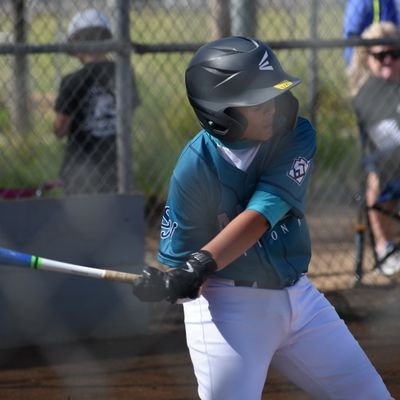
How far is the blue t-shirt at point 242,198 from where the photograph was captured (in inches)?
104

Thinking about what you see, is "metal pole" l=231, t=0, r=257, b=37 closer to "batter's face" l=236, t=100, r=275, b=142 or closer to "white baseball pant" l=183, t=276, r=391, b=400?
"batter's face" l=236, t=100, r=275, b=142

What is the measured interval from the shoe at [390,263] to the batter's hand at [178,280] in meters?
3.59

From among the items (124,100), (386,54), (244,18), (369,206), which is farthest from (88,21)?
(369,206)

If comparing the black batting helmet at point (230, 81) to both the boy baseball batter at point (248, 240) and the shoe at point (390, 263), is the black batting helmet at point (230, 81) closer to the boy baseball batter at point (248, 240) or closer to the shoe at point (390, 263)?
the boy baseball batter at point (248, 240)

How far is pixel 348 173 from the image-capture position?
7125 millimetres

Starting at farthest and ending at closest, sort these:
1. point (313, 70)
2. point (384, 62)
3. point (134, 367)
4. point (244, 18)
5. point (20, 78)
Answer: point (20, 78), point (313, 70), point (244, 18), point (384, 62), point (134, 367)

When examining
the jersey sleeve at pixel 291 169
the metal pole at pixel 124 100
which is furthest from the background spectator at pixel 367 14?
the jersey sleeve at pixel 291 169

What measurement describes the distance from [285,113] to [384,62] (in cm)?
338

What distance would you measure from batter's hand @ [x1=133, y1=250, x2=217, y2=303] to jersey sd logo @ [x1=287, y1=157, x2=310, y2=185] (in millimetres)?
360

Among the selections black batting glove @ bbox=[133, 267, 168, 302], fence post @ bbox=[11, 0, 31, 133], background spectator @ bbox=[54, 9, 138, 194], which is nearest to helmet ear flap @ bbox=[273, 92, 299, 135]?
black batting glove @ bbox=[133, 267, 168, 302]

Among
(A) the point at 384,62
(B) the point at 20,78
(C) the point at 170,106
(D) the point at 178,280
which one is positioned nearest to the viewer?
(D) the point at 178,280

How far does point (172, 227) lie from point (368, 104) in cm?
349

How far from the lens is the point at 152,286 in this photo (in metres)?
2.52

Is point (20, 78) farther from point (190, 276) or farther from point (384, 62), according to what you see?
point (190, 276)
